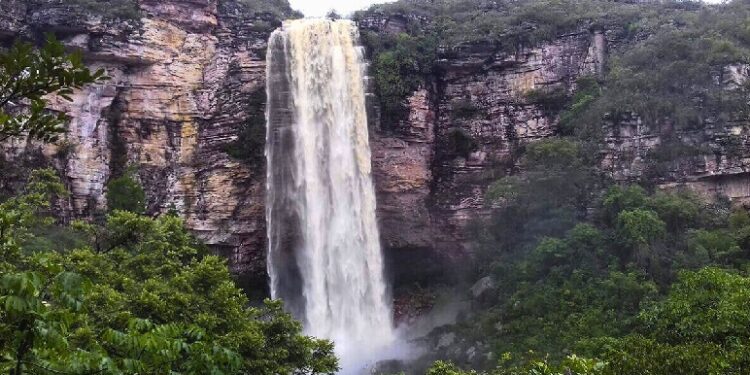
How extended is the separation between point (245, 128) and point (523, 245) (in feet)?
37.3

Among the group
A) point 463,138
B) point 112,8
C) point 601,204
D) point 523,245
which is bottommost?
point 523,245

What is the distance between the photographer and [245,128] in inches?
917

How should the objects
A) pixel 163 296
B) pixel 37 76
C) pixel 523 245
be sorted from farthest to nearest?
pixel 523 245 → pixel 163 296 → pixel 37 76

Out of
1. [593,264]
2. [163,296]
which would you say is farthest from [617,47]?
[163,296]

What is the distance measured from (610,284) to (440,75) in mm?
11935

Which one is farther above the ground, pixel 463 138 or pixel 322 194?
pixel 463 138

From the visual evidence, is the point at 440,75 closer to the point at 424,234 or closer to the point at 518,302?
the point at 424,234

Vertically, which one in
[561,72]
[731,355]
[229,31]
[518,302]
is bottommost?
[518,302]

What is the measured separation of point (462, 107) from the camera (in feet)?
81.4

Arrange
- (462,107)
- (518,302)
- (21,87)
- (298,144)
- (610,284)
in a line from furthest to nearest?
(462,107) < (298,144) < (518,302) < (610,284) < (21,87)

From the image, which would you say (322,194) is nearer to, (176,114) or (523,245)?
(176,114)

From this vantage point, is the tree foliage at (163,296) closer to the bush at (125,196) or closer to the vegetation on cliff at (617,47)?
the bush at (125,196)

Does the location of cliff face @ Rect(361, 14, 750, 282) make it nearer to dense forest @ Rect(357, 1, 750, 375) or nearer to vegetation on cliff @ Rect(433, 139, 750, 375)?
dense forest @ Rect(357, 1, 750, 375)

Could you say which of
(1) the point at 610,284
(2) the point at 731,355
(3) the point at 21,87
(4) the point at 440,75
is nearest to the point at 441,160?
(4) the point at 440,75
